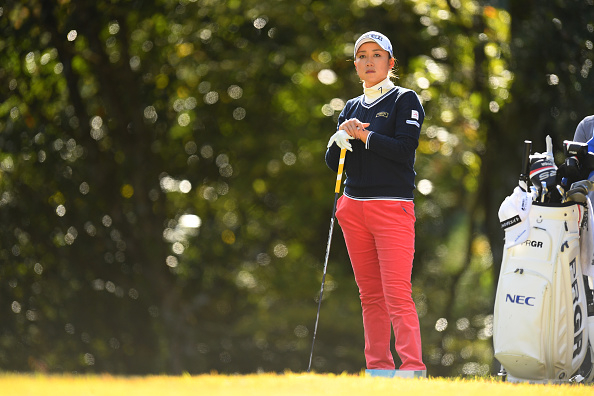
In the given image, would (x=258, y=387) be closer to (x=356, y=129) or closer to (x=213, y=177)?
(x=356, y=129)

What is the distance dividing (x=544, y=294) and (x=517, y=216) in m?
0.38

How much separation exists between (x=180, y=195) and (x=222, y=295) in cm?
128

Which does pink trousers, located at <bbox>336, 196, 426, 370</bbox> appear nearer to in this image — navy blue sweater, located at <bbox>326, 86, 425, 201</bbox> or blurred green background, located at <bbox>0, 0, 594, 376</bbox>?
navy blue sweater, located at <bbox>326, 86, 425, 201</bbox>

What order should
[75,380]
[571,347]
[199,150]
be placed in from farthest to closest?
[199,150] < [571,347] < [75,380]

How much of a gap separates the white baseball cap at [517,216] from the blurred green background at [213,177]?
537cm

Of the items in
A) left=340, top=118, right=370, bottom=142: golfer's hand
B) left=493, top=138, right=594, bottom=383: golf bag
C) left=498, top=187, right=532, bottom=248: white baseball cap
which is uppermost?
left=340, top=118, right=370, bottom=142: golfer's hand

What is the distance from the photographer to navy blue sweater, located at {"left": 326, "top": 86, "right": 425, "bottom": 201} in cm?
449

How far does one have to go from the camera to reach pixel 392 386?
410cm

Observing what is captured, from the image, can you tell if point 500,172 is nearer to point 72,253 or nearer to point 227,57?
point 227,57

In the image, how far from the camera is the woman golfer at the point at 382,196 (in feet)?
14.9

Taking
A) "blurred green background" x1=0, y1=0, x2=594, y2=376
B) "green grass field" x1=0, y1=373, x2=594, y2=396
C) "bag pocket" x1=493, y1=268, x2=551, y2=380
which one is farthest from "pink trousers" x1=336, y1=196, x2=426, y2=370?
"blurred green background" x1=0, y1=0, x2=594, y2=376

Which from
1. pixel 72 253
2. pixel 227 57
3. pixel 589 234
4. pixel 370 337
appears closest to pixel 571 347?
pixel 589 234

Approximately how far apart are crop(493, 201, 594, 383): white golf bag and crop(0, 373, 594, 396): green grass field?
0.34 meters

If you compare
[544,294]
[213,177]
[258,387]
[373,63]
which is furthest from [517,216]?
[213,177]
